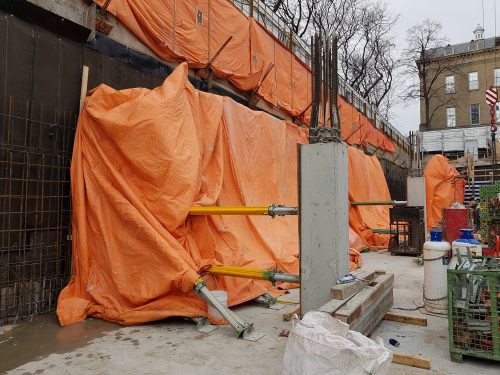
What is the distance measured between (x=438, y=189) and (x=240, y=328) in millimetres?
13805

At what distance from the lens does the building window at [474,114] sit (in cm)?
4103

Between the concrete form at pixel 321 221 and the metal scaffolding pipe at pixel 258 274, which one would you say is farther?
the metal scaffolding pipe at pixel 258 274

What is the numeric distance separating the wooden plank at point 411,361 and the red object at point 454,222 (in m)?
6.20

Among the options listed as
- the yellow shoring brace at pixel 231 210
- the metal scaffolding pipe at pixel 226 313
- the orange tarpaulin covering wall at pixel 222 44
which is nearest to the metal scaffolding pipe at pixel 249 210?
the yellow shoring brace at pixel 231 210

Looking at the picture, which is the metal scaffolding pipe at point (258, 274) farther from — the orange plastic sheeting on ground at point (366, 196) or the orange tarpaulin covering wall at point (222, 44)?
the orange plastic sheeting on ground at point (366, 196)

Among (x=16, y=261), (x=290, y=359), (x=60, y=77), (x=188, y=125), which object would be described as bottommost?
(x=290, y=359)

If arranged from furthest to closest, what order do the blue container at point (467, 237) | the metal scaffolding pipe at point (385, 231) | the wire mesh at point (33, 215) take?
the metal scaffolding pipe at point (385, 231) < the blue container at point (467, 237) < the wire mesh at point (33, 215)

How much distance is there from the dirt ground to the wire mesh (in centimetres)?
35

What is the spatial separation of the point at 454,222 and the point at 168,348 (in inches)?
292

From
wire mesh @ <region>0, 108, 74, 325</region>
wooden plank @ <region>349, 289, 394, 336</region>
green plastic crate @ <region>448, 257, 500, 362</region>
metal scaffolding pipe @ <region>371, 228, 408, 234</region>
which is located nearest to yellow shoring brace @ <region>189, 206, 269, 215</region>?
wooden plank @ <region>349, 289, 394, 336</region>

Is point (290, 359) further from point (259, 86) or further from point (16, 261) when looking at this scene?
point (259, 86)

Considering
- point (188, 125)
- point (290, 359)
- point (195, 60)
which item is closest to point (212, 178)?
point (188, 125)

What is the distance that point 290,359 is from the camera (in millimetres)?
2252

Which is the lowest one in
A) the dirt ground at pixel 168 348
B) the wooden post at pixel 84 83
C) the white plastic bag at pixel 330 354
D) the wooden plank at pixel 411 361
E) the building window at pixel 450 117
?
the dirt ground at pixel 168 348
